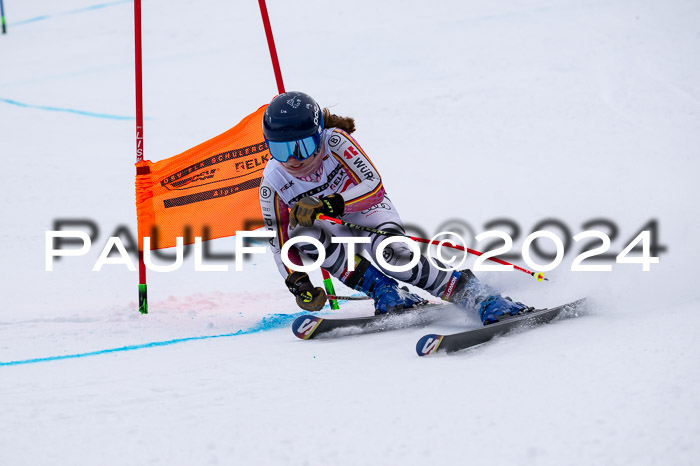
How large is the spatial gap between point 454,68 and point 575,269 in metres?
7.07

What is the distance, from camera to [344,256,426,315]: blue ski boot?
359 cm

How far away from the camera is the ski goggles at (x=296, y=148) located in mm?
3297

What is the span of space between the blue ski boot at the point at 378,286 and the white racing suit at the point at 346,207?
0.19ft

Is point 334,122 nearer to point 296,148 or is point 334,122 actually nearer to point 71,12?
point 296,148

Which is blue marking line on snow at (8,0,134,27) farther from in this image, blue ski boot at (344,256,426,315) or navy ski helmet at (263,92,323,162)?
blue ski boot at (344,256,426,315)

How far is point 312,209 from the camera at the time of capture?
10.6 feet

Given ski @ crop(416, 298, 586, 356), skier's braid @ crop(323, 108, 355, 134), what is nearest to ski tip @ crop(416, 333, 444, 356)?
ski @ crop(416, 298, 586, 356)

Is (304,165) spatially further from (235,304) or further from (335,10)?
(335,10)

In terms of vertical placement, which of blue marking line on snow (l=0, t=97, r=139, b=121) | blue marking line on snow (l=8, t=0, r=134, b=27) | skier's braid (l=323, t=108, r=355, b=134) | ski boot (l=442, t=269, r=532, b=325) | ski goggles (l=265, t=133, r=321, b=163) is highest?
blue marking line on snow (l=8, t=0, r=134, b=27)

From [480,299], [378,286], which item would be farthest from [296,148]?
[480,299]

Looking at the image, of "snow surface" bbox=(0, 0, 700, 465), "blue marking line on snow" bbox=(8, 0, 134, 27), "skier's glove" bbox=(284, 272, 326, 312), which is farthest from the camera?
"blue marking line on snow" bbox=(8, 0, 134, 27)

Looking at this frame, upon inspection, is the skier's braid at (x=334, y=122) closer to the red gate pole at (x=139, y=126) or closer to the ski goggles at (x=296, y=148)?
the ski goggles at (x=296, y=148)

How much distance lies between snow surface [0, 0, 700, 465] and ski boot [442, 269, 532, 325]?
0.15m

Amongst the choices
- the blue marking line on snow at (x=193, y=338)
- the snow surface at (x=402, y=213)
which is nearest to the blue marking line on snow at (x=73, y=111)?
the snow surface at (x=402, y=213)
